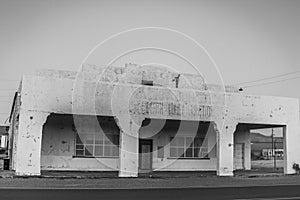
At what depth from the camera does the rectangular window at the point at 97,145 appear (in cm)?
2842

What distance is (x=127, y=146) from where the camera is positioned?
24250mm

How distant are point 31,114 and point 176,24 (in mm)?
8703

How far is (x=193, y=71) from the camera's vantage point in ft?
100

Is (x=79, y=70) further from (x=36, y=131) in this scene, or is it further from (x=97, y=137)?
(x=36, y=131)

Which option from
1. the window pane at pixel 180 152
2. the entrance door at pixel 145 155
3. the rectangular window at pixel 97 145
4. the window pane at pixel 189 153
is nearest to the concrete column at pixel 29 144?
the rectangular window at pixel 97 145

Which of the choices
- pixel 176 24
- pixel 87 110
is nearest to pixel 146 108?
pixel 87 110

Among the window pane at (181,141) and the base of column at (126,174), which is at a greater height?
the window pane at (181,141)

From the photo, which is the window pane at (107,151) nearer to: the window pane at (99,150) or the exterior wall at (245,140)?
the window pane at (99,150)

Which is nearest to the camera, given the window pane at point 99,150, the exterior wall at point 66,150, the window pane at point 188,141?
the exterior wall at point 66,150

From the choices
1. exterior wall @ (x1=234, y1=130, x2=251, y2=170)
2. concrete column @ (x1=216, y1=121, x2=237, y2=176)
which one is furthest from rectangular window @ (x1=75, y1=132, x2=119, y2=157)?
exterior wall @ (x1=234, y1=130, x2=251, y2=170)

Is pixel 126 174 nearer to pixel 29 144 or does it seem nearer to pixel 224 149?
pixel 29 144

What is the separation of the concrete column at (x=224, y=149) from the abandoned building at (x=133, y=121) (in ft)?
0.19

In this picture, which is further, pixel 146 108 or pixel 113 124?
pixel 113 124

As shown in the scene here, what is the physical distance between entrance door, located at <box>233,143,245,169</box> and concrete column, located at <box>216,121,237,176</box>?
767cm
